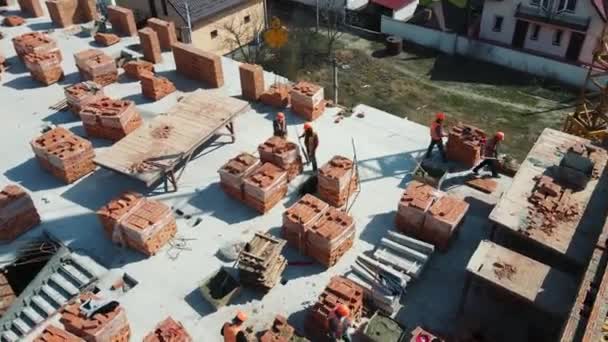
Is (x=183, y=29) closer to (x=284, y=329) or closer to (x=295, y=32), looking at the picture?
(x=295, y=32)


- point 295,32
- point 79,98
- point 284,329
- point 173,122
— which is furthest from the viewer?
point 295,32

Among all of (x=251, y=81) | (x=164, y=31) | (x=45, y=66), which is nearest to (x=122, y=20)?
(x=164, y=31)

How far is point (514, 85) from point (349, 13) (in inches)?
543

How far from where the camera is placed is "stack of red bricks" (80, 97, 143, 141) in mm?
19953

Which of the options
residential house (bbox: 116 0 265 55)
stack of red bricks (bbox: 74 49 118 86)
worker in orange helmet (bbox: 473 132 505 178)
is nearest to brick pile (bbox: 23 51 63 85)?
stack of red bricks (bbox: 74 49 118 86)

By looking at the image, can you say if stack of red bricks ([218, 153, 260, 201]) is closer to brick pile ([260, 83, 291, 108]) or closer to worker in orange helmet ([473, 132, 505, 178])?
brick pile ([260, 83, 291, 108])

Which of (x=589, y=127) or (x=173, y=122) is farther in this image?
(x=589, y=127)

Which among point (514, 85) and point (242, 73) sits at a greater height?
point (242, 73)

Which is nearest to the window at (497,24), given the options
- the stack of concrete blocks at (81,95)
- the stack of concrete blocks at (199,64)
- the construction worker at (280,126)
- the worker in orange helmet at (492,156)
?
the worker in orange helmet at (492,156)

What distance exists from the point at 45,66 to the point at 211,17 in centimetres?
1051

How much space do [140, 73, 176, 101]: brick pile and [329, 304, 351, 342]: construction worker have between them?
13739 millimetres

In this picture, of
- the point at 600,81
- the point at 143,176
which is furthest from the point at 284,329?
the point at 600,81

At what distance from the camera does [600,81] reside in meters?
32.6

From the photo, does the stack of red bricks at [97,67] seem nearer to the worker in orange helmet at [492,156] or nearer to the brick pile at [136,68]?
the brick pile at [136,68]
